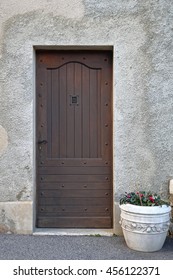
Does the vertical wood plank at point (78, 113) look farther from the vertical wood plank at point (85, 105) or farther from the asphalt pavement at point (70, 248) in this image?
the asphalt pavement at point (70, 248)

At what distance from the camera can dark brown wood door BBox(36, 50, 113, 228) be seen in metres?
3.94

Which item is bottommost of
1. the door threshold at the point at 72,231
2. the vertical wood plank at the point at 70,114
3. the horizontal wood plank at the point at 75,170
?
the door threshold at the point at 72,231

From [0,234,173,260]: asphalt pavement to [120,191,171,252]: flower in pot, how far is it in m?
0.11

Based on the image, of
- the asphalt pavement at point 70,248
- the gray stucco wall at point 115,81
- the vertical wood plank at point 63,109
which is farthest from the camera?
the vertical wood plank at point 63,109

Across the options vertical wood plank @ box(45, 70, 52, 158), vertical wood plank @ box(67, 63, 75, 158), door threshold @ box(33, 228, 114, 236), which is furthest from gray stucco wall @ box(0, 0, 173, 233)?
vertical wood plank @ box(67, 63, 75, 158)

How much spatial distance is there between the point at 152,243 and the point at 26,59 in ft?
9.02

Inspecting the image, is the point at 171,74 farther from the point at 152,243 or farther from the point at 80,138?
the point at 152,243

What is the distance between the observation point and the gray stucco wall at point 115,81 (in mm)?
3691

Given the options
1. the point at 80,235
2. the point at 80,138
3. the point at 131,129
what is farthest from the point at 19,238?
the point at 131,129

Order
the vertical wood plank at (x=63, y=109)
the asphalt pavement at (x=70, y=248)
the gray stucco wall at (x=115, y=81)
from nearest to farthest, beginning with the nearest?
the asphalt pavement at (x=70, y=248) < the gray stucco wall at (x=115, y=81) < the vertical wood plank at (x=63, y=109)

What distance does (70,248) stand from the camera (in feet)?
11.0

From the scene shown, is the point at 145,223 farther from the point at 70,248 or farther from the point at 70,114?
the point at 70,114

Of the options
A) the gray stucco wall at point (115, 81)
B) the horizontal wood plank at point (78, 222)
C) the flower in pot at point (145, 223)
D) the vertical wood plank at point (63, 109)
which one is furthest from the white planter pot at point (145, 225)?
the vertical wood plank at point (63, 109)

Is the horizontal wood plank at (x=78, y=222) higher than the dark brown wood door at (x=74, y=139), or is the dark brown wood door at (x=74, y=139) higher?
the dark brown wood door at (x=74, y=139)
